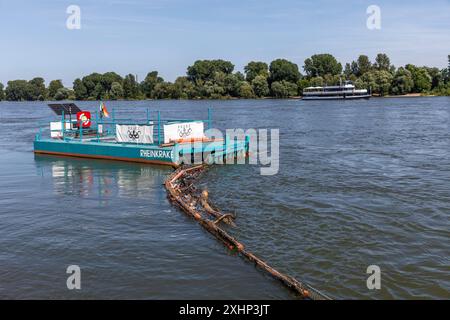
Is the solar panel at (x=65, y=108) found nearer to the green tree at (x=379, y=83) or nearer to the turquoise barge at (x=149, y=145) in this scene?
the turquoise barge at (x=149, y=145)

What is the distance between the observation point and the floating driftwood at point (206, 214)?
10.2 metres

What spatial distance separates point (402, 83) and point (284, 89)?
130 ft

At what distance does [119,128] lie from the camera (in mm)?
29109

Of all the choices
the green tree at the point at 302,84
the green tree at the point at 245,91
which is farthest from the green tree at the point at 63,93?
the green tree at the point at 302,84

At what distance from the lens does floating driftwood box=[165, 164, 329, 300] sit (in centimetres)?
1015

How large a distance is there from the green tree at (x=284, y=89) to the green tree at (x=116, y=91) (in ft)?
207

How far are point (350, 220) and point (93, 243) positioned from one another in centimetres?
824

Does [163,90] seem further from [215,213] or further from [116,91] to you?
[215,213]

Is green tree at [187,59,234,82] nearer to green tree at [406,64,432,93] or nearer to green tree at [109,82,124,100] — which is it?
green tree at [109,82,124,100]

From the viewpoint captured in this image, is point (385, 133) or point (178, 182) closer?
point (178, 182)

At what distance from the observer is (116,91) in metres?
188
